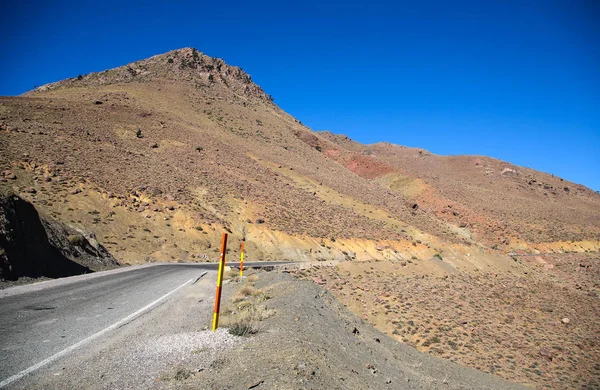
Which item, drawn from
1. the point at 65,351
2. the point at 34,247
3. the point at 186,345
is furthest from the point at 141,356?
the point at 34,247

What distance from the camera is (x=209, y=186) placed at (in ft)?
117

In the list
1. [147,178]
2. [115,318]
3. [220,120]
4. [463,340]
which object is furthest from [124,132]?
[463,340]

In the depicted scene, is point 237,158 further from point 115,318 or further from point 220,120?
point 115,318

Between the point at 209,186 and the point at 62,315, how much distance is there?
28963mm

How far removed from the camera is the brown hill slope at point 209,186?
2762cm

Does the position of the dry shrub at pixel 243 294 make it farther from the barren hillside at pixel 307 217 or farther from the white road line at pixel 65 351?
the barren hillside at pixel 307 217

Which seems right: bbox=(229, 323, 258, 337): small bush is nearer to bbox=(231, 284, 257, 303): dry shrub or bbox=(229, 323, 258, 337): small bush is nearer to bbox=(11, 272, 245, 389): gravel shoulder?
bbox=(11, 272, 245, 389): gravel shoulder

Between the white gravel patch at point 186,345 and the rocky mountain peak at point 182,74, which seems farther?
the rocky mountain peak at point 182,74

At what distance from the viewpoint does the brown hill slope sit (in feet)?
90.6

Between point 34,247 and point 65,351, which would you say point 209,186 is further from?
point 65,351

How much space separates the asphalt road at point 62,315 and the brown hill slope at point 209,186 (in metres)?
13.6

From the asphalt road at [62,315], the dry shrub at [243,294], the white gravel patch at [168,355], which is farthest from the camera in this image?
the dry shrub at [243,294]

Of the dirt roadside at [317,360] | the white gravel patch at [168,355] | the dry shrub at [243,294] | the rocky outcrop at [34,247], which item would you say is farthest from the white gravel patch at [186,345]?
the rocky outcrop at [34,247]

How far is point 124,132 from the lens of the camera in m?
41.3
